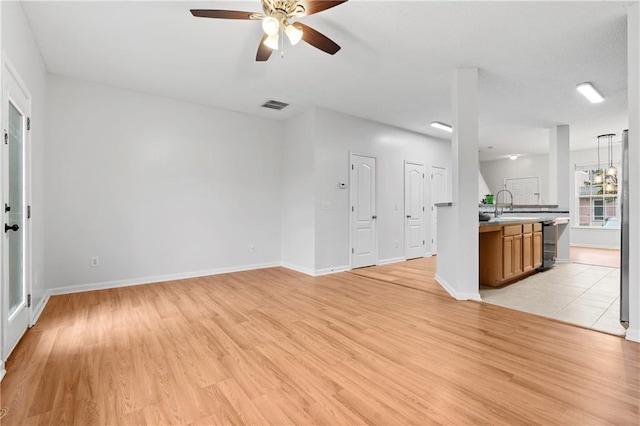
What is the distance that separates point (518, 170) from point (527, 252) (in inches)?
254

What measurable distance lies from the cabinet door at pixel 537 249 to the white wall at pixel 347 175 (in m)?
2.30

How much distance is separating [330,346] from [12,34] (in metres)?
3.56

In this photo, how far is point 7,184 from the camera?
2.29 meters

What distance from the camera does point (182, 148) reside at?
490 cm

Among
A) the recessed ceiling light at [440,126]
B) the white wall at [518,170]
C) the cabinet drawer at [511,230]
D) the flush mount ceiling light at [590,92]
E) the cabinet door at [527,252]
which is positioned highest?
the recessed ceiling light at [440,126]

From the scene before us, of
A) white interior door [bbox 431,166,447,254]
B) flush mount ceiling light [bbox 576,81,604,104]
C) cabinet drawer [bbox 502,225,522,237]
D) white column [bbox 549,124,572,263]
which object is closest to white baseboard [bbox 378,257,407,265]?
white interior door [bbox 431,166,447,254]

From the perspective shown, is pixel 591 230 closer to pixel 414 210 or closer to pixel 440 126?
pixel 414 210

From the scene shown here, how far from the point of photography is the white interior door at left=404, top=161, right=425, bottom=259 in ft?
21.8

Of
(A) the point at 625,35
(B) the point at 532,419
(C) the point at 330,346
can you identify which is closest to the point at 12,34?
(C) the point at 330,346

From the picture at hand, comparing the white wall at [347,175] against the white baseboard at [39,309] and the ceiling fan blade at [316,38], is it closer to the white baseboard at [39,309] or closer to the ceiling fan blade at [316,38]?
the ceiling fan blade at [316,38]

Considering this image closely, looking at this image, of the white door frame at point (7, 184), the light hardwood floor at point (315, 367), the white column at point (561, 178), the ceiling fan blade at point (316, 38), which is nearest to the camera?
the light hardwood floor at point (315, 367)

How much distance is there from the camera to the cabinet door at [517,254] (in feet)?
14.8

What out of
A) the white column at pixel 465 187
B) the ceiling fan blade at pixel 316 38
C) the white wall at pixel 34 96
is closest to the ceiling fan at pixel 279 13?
the ceiling fan blade at pixel 316 38

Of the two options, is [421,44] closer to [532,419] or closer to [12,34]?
[532,419]
